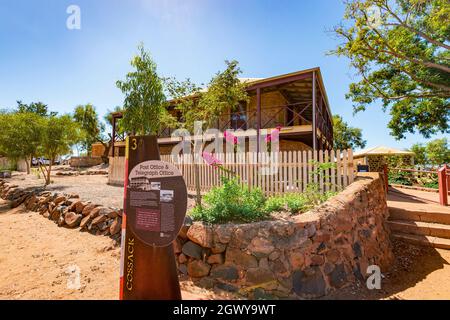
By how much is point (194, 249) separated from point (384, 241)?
408 centimetres

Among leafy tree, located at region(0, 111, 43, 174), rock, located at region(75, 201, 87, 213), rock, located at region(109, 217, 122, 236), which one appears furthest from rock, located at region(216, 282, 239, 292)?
leafy tree, located at region(0, 111, 43, 174)

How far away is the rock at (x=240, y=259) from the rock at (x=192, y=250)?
0.46m

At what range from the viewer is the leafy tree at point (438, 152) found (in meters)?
30.1

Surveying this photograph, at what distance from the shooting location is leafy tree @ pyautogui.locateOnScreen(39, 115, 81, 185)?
1086 centimetres

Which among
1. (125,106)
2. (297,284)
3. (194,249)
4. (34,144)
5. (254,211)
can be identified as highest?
(125,106)

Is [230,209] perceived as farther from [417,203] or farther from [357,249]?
[417,203]

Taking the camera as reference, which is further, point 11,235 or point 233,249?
point 11,235

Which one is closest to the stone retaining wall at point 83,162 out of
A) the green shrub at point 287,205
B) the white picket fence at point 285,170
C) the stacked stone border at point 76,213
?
the stacked stone border at point 76,213

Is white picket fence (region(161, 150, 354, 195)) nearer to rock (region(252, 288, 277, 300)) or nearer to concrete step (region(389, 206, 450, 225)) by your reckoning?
concrete step (region(389, 206, 450, 225))

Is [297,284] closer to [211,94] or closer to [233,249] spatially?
[233,249]

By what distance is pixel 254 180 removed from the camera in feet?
23.3

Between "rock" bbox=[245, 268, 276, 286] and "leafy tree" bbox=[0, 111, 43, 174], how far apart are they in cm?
1249

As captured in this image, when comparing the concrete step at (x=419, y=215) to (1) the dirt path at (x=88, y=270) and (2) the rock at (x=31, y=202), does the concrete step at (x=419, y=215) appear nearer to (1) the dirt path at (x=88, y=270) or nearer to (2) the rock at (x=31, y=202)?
(1) the dirt path at (x=88, y=270)
